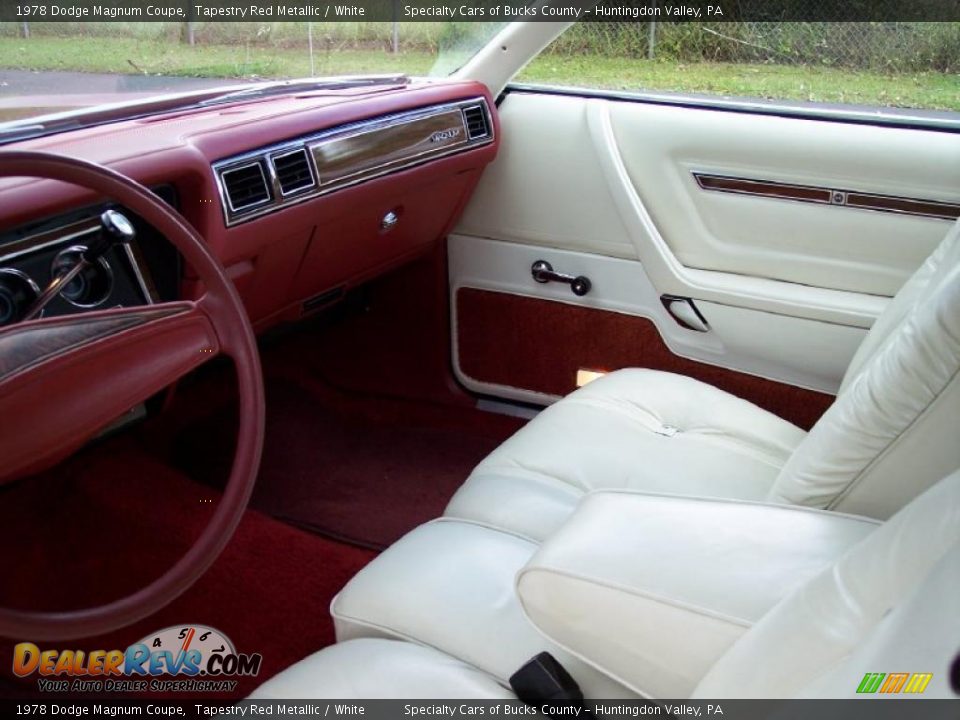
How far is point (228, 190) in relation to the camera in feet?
5.15

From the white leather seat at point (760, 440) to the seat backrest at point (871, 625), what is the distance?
0.85ft

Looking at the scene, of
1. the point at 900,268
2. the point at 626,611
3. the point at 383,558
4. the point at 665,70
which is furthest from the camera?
the point at 665,70

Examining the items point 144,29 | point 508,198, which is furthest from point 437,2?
point 144,29

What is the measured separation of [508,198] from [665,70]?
0.46 m

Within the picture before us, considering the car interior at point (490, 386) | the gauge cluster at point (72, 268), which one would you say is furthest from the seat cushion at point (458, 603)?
the gauge cluster at point (72, 268)

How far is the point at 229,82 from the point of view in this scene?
6.17ft

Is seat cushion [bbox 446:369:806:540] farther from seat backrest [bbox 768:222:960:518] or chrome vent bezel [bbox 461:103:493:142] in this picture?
chrome vent bezel [bbox 461:103:493:142]

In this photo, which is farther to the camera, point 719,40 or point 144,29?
point 719,40

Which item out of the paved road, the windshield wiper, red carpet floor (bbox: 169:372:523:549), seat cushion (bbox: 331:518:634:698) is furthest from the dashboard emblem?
seat cushion (bbox: 331:518:634:698)

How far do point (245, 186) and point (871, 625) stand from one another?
1.22m

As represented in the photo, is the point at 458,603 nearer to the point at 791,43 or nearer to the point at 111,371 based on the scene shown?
the point at 111,371

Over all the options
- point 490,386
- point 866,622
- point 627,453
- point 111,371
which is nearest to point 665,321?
point 490,386

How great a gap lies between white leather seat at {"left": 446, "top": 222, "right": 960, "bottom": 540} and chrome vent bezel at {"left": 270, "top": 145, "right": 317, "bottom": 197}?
1.89 ft

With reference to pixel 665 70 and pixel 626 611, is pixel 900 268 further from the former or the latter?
pixel 626 611
